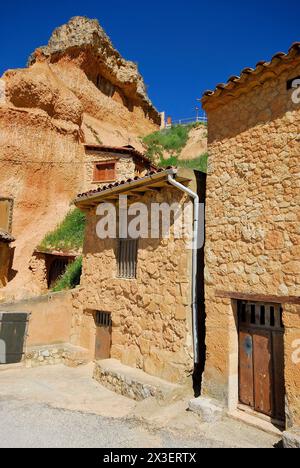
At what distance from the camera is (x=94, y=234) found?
33.1 feet

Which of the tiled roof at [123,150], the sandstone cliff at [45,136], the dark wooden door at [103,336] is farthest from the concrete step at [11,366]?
the tiled roof at [123,150]

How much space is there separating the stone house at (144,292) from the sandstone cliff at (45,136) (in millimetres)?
6287

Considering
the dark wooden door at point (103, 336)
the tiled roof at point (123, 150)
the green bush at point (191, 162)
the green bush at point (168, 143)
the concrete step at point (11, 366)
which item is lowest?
the concrete step at point (11, 366)

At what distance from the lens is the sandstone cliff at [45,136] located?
17.5 m

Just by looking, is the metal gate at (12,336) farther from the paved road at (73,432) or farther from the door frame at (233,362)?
the door frame at (233,362)

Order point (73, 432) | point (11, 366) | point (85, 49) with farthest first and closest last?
1. point (85, 49)
2. point (11, 366)
3. point (73, 432)

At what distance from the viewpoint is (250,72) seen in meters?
5.80

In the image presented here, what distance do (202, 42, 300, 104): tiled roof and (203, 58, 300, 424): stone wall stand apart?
111mm

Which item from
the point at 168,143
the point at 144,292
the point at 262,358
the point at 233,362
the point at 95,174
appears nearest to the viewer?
the point at 262,358

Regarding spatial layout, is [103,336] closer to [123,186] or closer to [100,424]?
[100,424]

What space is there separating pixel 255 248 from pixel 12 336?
24.8 ft

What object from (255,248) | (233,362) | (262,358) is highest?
(255,248)

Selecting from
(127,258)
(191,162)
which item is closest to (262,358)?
(127,258)

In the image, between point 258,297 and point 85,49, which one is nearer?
point 258,297
